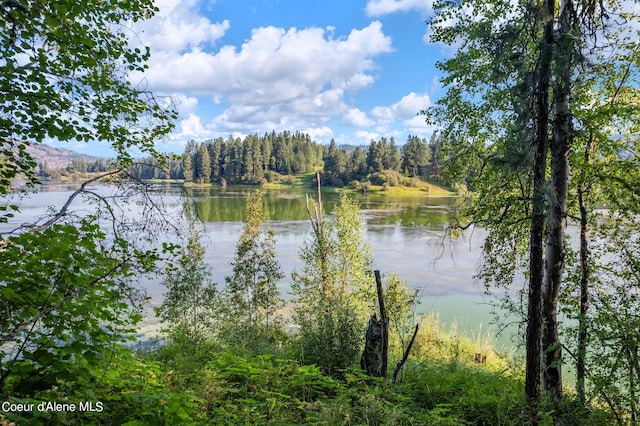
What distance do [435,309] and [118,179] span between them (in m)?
13.3

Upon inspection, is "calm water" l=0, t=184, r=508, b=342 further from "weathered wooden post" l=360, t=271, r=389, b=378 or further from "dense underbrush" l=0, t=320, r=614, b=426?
"dense underbrush" l=0, t=320, r=614, b=426

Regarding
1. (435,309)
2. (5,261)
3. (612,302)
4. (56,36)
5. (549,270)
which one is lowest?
(435,309)

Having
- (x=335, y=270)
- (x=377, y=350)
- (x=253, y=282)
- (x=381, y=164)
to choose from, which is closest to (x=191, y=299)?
(x=253, y=282)

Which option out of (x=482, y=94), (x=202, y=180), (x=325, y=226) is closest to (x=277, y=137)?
(x=202, y=180)

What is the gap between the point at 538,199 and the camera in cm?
480

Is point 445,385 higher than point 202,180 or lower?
lower

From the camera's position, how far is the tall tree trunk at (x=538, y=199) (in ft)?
15.3

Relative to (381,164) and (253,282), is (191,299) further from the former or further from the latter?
(381,164)

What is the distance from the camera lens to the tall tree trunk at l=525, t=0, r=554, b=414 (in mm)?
4676

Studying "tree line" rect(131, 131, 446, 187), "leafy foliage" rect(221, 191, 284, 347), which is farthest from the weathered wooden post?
"tree line" rect(131, 131, 446, 187)

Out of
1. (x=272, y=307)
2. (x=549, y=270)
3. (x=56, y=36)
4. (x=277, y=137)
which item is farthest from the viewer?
(x=277, y=137)

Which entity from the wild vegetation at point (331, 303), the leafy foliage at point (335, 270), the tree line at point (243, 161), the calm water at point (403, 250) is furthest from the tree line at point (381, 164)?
the wild vegetation at point (331, 303)

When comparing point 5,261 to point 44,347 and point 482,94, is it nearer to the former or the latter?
point 44,347

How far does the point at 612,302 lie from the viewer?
6.06 m
